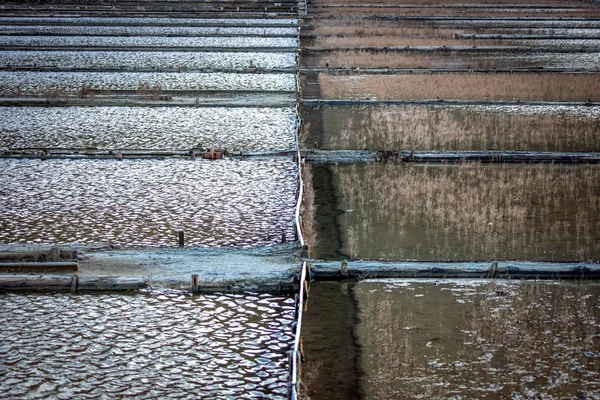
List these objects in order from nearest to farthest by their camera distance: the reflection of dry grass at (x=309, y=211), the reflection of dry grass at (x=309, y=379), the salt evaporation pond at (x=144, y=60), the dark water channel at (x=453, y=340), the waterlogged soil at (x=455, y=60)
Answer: the reflection of dry grass at (x=309, y=379)
the dark water channel at (x=453, y=340)
the reflection of dry grass at (x=309, y=211)
the salt evaporation pond at (x=144, y=60)
the waterlogged soil at (x=455, y=60)

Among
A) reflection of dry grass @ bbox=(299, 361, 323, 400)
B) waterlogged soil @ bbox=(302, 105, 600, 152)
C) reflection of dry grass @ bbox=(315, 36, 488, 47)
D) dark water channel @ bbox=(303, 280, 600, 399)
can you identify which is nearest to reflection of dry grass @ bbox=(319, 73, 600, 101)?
waterlogged soil @ bbox=(302, 105, 600, 152)

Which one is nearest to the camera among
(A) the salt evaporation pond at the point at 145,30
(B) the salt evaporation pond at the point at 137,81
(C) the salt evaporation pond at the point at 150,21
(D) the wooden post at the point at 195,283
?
(D) the wooden post at the point at 195,283

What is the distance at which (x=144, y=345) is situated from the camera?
18.9 feet

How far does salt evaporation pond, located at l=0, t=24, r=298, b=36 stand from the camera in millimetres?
22906

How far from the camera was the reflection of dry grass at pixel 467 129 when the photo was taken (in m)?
11.6

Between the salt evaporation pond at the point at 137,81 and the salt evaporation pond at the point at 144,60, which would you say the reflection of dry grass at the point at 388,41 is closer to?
the salt evaporation pond at the point at 144,60

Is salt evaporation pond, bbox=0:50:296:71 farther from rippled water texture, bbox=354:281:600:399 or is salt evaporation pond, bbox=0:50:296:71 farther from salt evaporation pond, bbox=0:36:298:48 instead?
rippled water texture, bbox=354:281:600:399

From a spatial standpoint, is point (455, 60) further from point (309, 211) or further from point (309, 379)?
point (309, 379)

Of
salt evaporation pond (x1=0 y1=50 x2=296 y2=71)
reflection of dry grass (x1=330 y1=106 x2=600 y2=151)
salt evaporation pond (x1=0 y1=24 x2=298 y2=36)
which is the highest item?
salt evaporation pond (x1=0 y1=24 x2=298 y2=36)

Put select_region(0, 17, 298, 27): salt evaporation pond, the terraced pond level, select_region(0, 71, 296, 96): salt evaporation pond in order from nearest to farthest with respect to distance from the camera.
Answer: the terraced pond level
select_region(0, 71, 296, 96): salt evaporation pond
select_region(0, 17, 298, 27): salt evaporation pond

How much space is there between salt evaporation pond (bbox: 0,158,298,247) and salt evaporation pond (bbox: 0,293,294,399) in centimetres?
131

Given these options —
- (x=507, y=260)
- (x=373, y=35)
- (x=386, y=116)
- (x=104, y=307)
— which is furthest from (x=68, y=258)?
(x=373, y=35)

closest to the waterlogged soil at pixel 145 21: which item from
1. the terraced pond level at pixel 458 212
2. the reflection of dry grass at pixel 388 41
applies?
the reflection of dry grass at pixel 388 41

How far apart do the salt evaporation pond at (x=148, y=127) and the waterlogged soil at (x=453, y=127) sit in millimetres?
560
